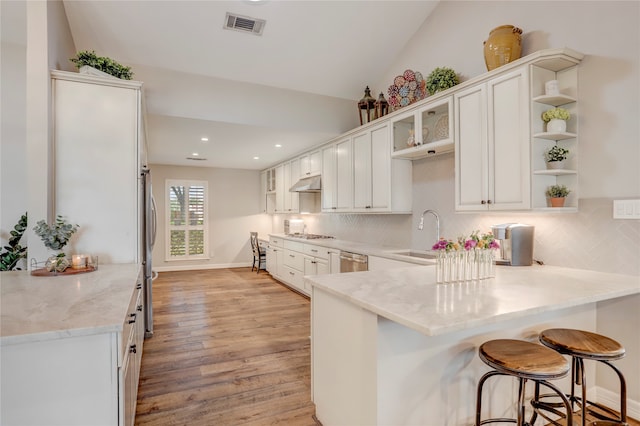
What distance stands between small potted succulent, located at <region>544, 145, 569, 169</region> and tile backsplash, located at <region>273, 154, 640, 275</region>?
0.31 m

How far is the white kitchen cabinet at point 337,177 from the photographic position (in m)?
4.68

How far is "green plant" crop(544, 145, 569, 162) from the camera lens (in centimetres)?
237

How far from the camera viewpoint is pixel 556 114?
2.35 m

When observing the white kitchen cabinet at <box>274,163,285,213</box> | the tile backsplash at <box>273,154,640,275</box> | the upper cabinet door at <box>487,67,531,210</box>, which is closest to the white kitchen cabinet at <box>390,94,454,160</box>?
the tile backsplash at <box>273,154,640,275</box>

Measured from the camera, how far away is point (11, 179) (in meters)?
3.32

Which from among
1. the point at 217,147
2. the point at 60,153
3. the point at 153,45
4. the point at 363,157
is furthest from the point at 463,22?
the point at 217,147

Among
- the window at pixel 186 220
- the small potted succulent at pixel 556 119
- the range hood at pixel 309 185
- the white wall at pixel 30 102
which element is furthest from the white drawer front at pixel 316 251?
the window at pixel 186 220

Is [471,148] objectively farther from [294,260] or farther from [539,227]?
[294,260]

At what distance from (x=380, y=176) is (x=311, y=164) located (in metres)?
2.06

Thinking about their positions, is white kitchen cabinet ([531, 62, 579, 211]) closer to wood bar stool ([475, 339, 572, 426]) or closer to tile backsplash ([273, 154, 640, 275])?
tile backsplash ([273, 154, 640, 275])

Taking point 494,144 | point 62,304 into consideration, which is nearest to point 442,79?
point 494,144

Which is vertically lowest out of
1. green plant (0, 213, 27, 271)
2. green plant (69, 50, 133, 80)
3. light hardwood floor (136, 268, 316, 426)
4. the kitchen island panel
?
light hardwood floor (136, 268, 316, 426)

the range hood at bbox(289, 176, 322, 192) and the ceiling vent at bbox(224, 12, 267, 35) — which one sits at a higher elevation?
the ceiling vent at bbox(224, 12, 267, 35)

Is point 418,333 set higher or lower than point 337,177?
lower
